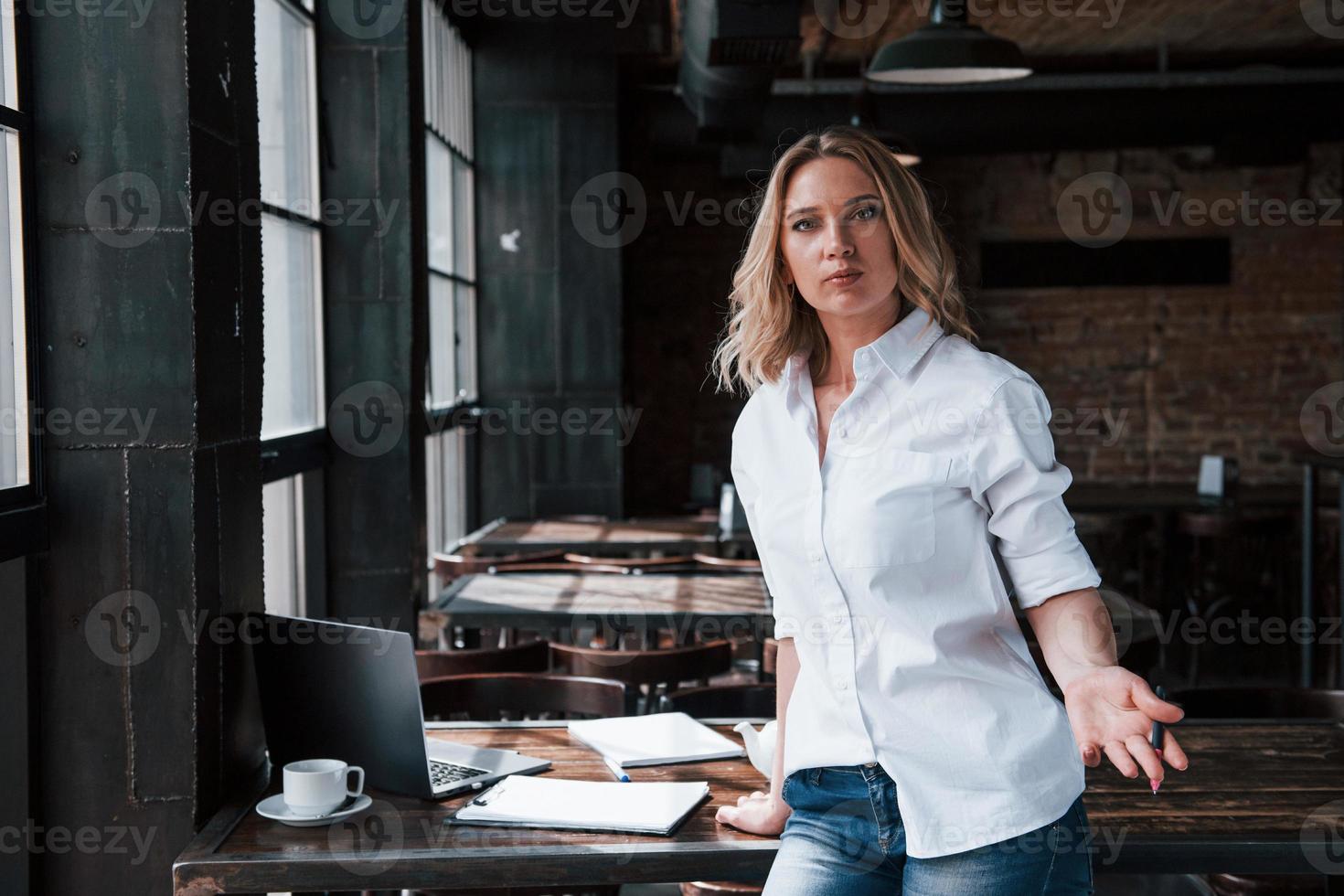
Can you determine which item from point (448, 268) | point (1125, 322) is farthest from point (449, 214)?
point (1125, 322)

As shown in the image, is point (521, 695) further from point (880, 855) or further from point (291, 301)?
point (291, 301)

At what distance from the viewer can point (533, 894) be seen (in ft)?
8.64

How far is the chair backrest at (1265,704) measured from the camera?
106 inches

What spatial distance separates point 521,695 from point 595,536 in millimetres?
3099

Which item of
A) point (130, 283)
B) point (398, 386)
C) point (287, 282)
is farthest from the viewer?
point (398, 386)

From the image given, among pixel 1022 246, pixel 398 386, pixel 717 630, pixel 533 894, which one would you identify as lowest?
pixel 533 894

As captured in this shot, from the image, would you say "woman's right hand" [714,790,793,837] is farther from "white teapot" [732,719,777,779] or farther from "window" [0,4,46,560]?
"window" [0,4,46,560]

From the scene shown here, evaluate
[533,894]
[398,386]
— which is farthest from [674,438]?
[533,894]

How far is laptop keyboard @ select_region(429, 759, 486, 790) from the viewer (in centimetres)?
208

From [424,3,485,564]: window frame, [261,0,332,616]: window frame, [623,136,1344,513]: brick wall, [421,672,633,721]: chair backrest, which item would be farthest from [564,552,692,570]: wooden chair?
[623,136,1344,513]: brick wall

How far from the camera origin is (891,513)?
1521 mm

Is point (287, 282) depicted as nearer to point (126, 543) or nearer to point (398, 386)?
point (398, 386)

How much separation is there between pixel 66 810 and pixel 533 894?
0.96m

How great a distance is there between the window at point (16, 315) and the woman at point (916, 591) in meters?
1.14
